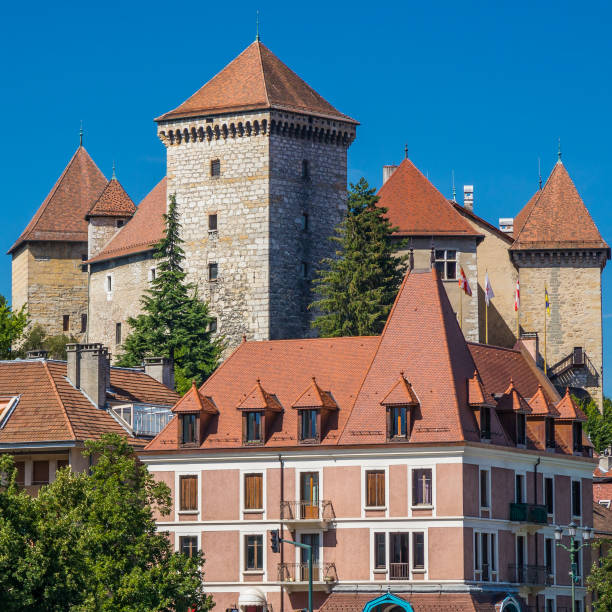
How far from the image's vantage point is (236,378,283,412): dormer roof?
229 feet

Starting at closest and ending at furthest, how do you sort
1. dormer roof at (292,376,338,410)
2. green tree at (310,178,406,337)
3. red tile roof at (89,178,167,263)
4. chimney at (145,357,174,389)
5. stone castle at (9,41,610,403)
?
1. dormer roof at (292,376,338,410)
2. chimney at (145,357,174,389)
3. green tree at (310,178,406,337)
4. stone castle at (9,41,610,403)
5. red tile roof at (89,178,167,263)

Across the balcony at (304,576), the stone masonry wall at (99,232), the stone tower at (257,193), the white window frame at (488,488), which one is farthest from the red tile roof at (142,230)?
the white window frame at (488,488)

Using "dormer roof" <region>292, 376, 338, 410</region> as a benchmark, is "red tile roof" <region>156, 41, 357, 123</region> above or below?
above

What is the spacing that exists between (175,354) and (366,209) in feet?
40.7

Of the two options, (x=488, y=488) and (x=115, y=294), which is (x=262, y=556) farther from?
(x=115, y=294)

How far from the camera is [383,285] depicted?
105 meters

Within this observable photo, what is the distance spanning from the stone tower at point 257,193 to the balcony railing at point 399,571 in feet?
149

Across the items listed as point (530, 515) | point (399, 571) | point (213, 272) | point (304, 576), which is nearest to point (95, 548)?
point (304, 576)

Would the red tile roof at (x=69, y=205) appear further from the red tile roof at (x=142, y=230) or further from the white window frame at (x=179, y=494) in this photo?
the white window frame at (x=179, y=494)

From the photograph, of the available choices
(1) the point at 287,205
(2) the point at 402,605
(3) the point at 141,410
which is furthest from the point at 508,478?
(1) the point at 287,205

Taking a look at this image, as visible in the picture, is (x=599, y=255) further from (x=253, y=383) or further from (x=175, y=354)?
(x=253, y=383)

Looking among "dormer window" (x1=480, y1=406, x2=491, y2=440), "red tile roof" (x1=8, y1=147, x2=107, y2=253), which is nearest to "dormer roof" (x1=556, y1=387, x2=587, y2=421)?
"dormer window" (x1=480, y1=406, x2=491, y2=440)

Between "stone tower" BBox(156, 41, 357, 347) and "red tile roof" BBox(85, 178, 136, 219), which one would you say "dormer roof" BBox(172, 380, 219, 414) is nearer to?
"stone tower" BBox(156, 41, 357, 347)

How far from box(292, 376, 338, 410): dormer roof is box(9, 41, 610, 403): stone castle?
1538 inches
